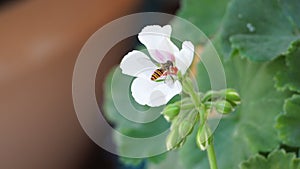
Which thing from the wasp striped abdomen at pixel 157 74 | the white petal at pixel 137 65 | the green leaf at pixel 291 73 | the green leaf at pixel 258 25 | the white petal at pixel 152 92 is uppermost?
the white petal at pixel 137 65

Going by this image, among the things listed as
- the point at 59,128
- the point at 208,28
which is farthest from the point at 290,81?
the point at 59,128

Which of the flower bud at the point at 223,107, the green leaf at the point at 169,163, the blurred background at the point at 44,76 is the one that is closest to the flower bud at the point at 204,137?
the flower bud at the point at 223,107

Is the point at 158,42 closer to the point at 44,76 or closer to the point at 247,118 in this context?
the point at 247,118

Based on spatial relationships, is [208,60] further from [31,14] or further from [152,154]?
[31,14]

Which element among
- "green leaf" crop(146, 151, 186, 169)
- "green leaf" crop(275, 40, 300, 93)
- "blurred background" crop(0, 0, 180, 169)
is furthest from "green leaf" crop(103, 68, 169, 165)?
"blurred background" crop(0, 0, 180, 169)

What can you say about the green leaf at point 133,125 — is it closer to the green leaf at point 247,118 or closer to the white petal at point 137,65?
the green leaf at point 247,118
